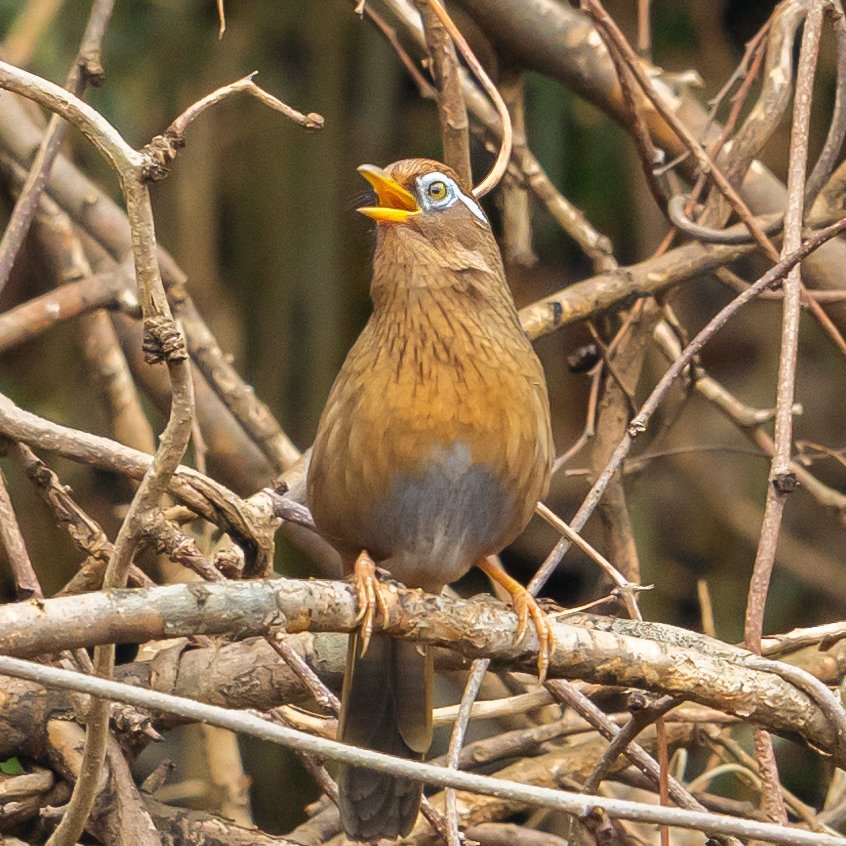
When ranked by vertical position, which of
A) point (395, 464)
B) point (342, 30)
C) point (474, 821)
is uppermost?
point (342, 30)

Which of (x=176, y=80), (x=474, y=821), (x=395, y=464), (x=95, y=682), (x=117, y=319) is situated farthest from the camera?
(x=176, y=80)

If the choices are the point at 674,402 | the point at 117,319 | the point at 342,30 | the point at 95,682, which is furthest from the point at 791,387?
the point at 342,30

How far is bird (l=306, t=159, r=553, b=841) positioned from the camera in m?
2.37

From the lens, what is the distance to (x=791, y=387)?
253 cm

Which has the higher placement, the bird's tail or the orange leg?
the orange leg

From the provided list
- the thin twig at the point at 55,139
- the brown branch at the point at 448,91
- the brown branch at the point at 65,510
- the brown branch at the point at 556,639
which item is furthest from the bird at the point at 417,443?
the thin twig at the point at 55,139

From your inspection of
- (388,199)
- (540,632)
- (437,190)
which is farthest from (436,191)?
(540,632)

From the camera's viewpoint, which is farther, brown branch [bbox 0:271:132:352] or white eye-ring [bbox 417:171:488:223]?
brown branch [bbox 0:271:132:352]

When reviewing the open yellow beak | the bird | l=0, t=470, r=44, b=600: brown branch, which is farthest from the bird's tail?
the open yellow beak

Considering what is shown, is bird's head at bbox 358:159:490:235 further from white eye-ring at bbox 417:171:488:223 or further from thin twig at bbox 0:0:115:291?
thin twig at bbox 0:0:115:291

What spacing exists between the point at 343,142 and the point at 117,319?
64.4 inches

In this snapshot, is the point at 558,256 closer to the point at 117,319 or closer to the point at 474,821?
the point at 117,319

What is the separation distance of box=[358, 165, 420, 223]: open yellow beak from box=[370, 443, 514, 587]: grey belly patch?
1.69 feet

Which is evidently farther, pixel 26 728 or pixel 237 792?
pixel 237 792
